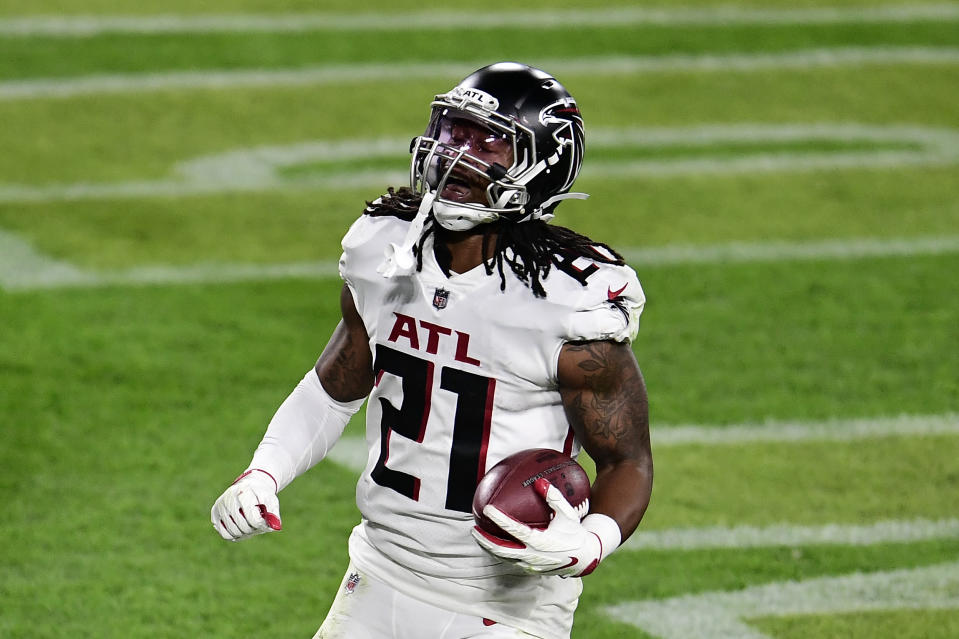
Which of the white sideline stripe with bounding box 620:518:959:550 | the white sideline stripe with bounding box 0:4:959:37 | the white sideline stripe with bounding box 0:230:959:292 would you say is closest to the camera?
the white sideline stripe with bounding box 620:518:959:550

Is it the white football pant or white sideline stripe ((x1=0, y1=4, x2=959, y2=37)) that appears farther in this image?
white sideline stripe ((x1=0, y1=4, x2=959, y2=37))

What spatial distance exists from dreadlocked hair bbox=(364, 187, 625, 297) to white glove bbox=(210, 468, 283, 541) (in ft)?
1.62

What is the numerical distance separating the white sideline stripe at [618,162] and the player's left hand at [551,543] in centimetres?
478

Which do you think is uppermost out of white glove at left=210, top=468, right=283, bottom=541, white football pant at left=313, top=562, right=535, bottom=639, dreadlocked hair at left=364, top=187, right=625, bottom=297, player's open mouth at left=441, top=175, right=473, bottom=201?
player's open mouth at left=441, top=175, right=473, bottom=201

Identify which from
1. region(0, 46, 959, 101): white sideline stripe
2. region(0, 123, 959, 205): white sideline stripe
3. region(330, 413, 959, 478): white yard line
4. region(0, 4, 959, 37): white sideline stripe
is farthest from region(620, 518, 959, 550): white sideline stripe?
region(0, 4, 959, 37): white sideline stripe

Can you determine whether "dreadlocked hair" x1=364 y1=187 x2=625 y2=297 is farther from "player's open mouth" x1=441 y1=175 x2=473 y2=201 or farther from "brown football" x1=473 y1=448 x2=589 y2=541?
"brown football" x1=473 y1=448 x2=589 y2=541

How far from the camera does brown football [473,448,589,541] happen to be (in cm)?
257

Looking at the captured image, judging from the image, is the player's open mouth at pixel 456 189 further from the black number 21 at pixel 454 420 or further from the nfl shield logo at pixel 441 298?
the black number 21 at pixel 454 420

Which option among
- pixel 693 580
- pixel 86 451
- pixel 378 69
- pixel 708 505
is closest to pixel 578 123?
pixel 693 580

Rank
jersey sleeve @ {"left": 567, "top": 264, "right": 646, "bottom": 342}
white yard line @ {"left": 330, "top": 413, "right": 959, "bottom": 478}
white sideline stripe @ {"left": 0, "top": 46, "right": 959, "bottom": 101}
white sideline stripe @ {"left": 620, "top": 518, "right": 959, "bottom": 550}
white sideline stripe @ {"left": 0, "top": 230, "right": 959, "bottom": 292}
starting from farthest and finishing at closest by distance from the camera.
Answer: white sideline stripe @ {"left": 0, "top": 46, "right": 959, "bottom": 101}
white sideline stripe @ {"left": 0, "top": 230, "right": 959, "bottom": 292}
white yard line @ {"left": 330, "top": 413, "right": 959, "bottom": 478}
white sideline stripe @ {"left": 620, "top": 518, "right": 959, "bottom": 550}
jersey sleeve @ {"left": 567, "top": 264, "right": 646, "bottom": 342}

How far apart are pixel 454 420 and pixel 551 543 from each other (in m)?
0.35

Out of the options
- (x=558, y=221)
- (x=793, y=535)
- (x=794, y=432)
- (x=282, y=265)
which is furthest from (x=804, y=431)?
(x=282, y=265)

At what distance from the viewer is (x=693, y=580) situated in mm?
4379

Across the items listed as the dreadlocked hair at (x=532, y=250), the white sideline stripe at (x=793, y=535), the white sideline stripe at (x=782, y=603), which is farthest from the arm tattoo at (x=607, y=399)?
the white sideline stripe at (x=793, y=535)
